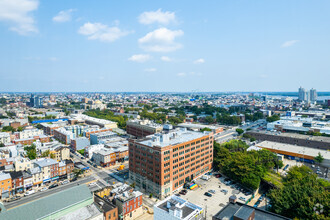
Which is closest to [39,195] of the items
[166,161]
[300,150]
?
[166,161]

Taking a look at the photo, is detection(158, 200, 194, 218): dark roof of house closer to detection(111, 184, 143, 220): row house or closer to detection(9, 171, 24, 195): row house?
detection(111, 184, 143, 220): row house

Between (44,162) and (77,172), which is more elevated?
(44,162)

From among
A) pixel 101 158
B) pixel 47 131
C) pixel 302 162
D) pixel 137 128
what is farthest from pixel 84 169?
pixel 302 162

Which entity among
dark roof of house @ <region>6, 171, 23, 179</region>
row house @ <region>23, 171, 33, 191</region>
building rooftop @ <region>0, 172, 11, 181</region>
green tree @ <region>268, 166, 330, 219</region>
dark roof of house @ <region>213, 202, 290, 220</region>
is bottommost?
row house @ <region>23, 171, 33, 191</region>

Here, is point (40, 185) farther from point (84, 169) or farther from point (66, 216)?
point (66, 216)

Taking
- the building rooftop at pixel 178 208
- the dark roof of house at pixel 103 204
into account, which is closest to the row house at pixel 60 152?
the dark roof of house at pixel 103 204

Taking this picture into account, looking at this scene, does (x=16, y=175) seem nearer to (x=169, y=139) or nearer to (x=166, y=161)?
(x=166, y=161)

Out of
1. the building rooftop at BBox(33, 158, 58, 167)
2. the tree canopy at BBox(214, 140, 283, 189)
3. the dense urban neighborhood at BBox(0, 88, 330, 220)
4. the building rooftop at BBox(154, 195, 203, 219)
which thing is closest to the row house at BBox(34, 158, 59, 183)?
the building rooftop at BBox(33, 158, 58, 167)
